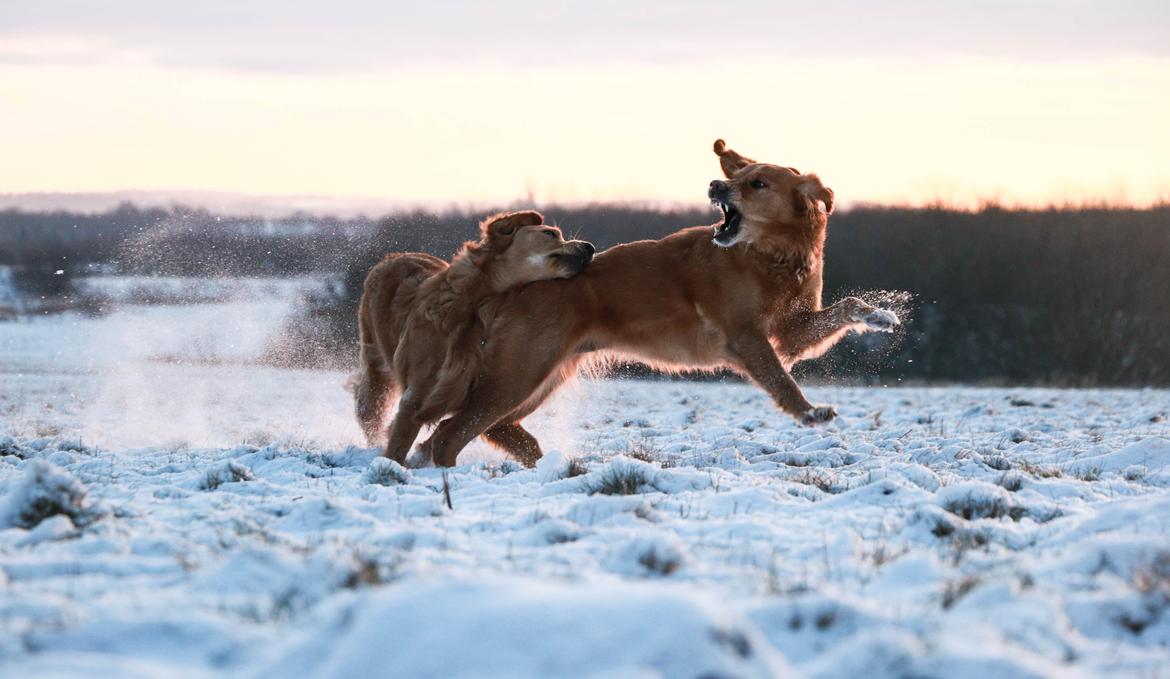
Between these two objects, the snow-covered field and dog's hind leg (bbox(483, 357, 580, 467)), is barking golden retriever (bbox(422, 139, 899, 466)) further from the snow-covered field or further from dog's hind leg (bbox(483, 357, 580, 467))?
the snow-covered field

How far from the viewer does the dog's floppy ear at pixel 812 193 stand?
7.41 metres

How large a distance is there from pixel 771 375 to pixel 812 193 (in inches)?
52.0

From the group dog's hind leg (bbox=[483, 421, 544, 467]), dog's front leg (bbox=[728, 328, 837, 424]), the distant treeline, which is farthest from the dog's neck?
the distant treeline

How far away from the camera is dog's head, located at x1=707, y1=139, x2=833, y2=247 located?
7.29m

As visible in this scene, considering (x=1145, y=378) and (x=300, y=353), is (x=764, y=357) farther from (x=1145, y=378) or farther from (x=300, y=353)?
(x=1145, y=378)

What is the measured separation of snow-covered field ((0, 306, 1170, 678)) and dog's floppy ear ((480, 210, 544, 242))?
157 centimetres

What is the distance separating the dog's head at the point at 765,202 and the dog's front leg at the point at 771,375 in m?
0.67

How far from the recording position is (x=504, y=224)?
23.4 ft

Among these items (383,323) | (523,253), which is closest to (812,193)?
(523,253)

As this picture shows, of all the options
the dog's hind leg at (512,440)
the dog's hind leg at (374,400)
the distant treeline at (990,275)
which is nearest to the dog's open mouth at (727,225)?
the dog's hind leg at (512,440)

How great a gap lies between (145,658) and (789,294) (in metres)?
5.48

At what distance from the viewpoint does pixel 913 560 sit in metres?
3.47

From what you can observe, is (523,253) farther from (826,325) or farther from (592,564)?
(592,564)

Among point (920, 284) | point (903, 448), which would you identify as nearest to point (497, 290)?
point (903, 448)
